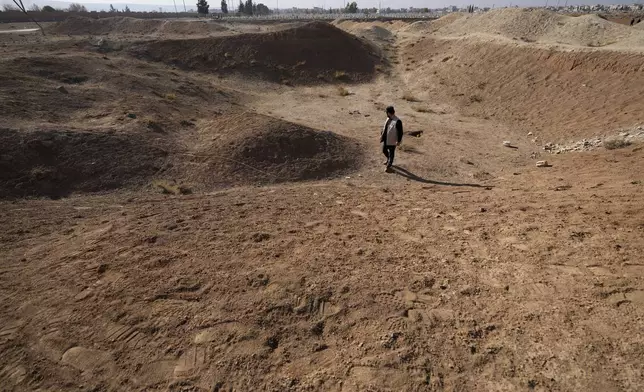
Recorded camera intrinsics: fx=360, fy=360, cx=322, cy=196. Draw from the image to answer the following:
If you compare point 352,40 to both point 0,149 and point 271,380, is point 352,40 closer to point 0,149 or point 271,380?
point 0,149

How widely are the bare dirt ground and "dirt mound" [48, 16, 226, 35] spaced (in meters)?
28.9

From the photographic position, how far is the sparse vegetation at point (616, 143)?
9938mm

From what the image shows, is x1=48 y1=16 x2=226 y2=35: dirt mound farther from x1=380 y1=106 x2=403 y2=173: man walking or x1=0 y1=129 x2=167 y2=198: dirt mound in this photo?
x1=380 y1=106 x2=403 y2=173: man walking

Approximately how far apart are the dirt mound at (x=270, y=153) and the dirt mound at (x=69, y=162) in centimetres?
160

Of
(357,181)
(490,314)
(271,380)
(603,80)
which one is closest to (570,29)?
(603,80)

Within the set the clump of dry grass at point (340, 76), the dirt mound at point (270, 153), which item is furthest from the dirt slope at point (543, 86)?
the dirt mound at point (270, 153)

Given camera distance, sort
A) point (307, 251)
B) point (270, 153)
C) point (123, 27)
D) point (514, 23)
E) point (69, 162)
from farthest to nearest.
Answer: point (123, 27) < point (514, 23) < point (270, 153) < point (69, 162) < point (307, 251)

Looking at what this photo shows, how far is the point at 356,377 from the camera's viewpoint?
3391 millimetres

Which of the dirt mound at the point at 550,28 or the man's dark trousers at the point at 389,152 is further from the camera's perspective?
the dirt mound at the point at 550,28

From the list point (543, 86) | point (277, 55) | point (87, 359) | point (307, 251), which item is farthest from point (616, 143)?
point (277, 55)

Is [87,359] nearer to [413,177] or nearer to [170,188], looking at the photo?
[170,188]

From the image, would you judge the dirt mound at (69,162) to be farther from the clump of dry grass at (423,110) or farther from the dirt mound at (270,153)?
the clump of dry grass at (423,110)

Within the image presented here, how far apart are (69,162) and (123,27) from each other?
4444 cm

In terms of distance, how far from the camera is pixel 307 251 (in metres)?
5.37
